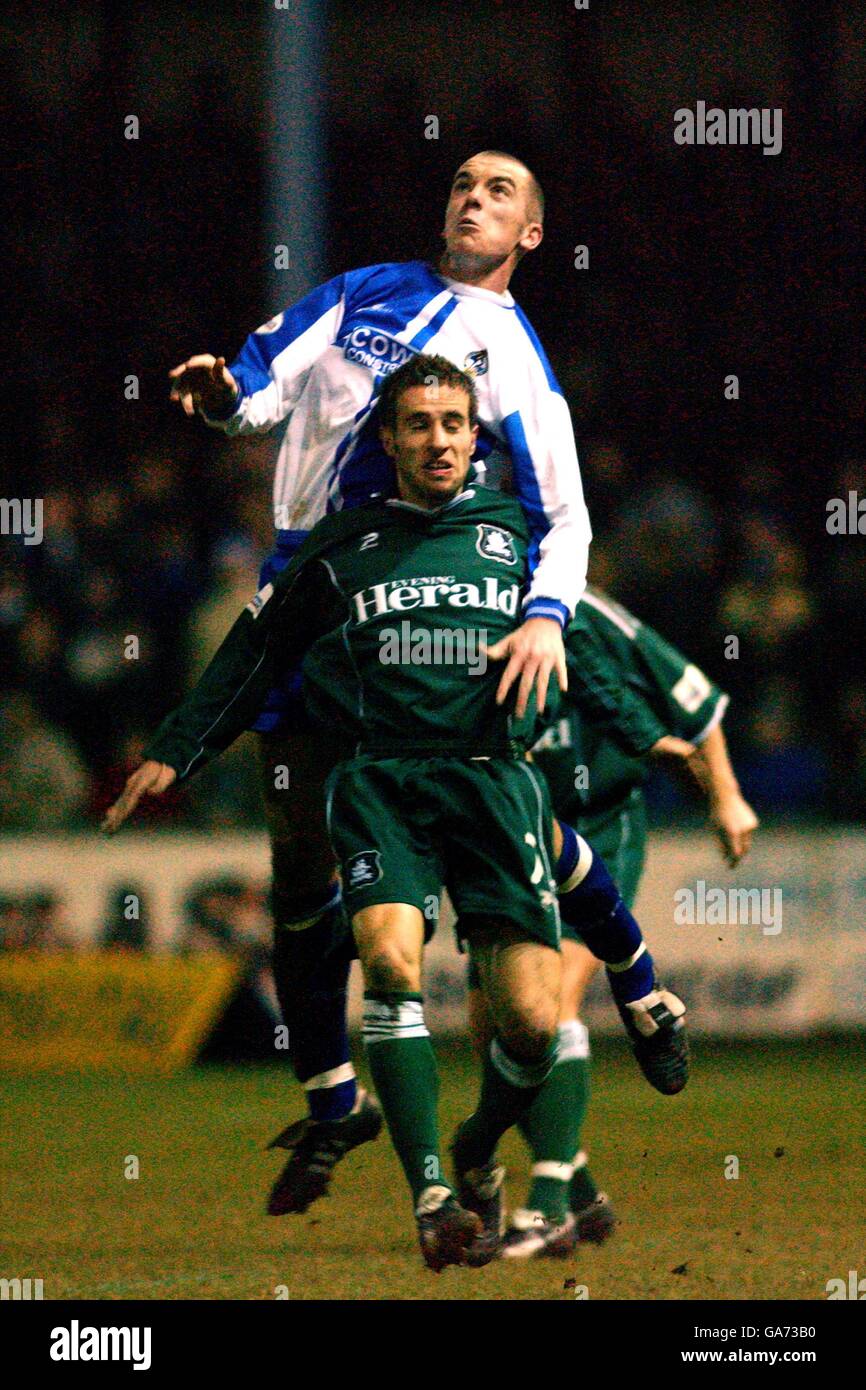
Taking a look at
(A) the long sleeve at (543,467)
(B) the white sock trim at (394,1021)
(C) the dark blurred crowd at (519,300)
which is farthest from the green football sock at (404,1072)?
(C) the dark blurred crowd at (519,300)

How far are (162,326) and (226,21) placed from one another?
2359mm

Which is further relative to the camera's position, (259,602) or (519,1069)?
(259,602)

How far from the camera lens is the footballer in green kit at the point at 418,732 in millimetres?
5785

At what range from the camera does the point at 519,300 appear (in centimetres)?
1513

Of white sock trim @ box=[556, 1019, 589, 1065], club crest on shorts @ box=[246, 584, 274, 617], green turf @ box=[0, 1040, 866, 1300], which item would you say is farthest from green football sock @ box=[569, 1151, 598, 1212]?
club crest on shorts @ box=[246, 584, 274, 617]

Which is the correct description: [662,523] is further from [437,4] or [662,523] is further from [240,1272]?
[240,1272]

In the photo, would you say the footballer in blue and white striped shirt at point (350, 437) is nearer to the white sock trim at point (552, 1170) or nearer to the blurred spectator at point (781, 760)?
the white sock trim at point (552, 1170)

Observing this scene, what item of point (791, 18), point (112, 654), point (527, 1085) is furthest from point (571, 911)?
point (791, 18)

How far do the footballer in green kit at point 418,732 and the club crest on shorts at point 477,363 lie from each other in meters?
0.19

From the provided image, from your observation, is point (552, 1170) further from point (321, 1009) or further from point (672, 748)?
point (672, 748)

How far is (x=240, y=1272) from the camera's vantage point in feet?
21.9

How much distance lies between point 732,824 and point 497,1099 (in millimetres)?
1491

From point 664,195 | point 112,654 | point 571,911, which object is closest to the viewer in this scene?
point 571,911

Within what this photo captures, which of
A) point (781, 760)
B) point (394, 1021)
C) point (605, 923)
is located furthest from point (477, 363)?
point (781, 760)
